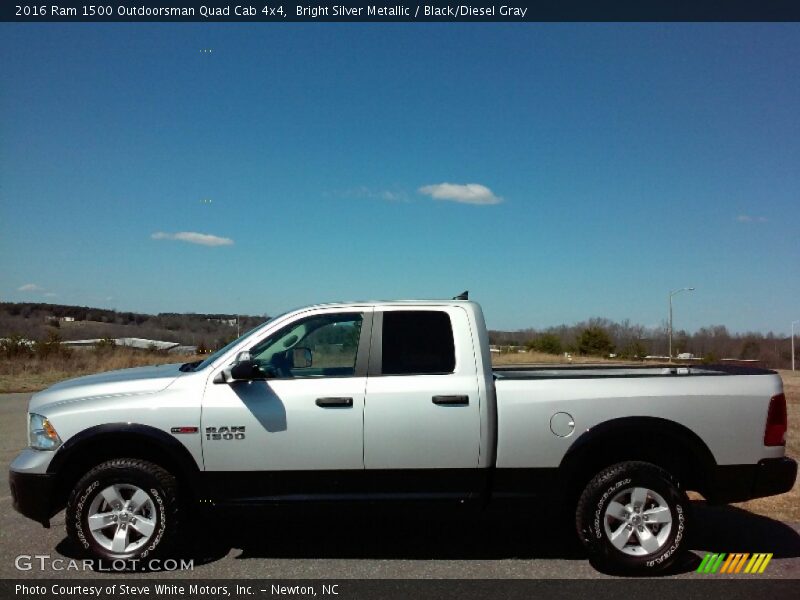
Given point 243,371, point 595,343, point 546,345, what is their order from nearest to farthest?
point 243,371
point 595,343
point 546,345

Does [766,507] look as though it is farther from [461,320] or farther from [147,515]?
[147,515]

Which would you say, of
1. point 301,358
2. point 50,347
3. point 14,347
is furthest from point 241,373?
point 14,347

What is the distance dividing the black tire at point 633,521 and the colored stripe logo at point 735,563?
1.17 feet

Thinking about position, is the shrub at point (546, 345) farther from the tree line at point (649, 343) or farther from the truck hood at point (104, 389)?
the truck hood at point (104, 389)

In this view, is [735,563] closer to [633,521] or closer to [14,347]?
[633,521]

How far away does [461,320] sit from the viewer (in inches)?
208

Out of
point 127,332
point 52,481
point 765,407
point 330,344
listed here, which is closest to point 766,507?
point 765,407

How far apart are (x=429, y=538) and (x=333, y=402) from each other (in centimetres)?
167

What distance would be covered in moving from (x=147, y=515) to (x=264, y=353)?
4.59 feet

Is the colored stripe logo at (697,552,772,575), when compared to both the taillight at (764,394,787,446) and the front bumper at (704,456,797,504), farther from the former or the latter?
the taillight at (764,394,787,446)

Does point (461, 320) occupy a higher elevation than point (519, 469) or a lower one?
higher

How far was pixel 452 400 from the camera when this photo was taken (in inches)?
195

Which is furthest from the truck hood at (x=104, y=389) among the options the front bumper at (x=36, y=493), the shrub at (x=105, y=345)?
the shrub at (x=105, y=345)
